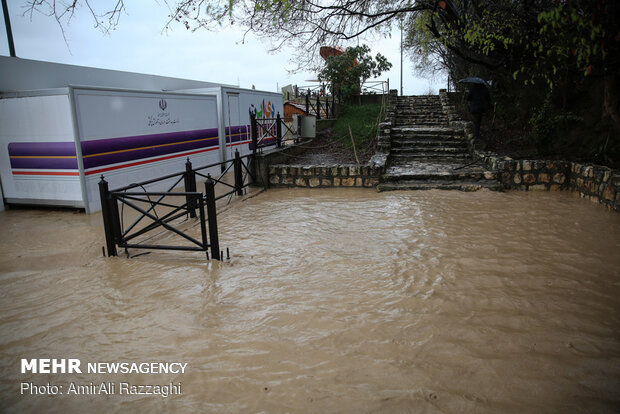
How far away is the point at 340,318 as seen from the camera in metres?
3.33

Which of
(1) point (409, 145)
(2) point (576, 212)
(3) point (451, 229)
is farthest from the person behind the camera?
(1) point (409, 145)

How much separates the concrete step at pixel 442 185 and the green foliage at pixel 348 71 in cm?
1265

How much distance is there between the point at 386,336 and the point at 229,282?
1.90 meters

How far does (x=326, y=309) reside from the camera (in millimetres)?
3490

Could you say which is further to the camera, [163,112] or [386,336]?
[163,112]

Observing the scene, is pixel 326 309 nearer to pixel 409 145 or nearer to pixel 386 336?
pixel 386 336

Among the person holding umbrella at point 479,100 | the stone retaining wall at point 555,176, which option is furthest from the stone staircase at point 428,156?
the person holding umbrella at point 479,100

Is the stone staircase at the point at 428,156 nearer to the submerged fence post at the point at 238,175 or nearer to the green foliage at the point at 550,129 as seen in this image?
the green foliage at the point at 550,129

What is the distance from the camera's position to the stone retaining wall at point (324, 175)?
353 inches

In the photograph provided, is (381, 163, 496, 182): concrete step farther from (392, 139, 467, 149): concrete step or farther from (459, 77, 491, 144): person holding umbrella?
(459, 77, 491, 144): person holding umbrella

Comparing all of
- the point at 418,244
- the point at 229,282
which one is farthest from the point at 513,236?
the point at 229,282

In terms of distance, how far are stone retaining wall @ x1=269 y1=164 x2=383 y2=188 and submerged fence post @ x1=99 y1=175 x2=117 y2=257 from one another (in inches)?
195

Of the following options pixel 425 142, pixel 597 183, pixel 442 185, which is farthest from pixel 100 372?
pixel 425 142

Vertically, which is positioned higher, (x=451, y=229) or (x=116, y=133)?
(x=116, y=133)
